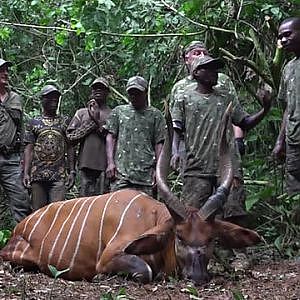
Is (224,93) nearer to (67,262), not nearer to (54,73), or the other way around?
(67,262)

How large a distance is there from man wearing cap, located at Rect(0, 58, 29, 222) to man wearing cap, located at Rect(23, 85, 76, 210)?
4.1 inches

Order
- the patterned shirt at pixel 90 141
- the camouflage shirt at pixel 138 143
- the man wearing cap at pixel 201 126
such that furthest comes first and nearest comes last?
the patterned shirt at pixel 90 141, the camouflage shirt at pixel 138 143, the man wearing cap at pixel 201 126

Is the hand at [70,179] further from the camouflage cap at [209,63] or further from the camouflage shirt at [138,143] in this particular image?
the camouflage cap at [209,63]

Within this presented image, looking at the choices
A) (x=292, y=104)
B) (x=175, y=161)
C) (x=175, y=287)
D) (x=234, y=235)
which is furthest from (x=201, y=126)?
(x=175, y=287)

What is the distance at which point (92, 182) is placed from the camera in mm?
8023

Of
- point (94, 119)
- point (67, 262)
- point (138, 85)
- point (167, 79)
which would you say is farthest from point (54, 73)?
point (67, 262)

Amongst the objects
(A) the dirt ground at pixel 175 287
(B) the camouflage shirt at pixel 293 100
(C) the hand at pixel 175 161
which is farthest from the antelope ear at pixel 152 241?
(B) the camouflage shirt at pixel 293 100

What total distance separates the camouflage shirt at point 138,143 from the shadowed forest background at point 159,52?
1061 mm

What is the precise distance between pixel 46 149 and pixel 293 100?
9.53 ft

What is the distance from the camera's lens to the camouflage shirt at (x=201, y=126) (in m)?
6.09

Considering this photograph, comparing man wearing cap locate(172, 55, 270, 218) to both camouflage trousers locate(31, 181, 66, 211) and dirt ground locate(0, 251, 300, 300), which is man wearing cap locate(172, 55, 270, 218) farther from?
camouflage trousers locate(31, 181, 66, 211)

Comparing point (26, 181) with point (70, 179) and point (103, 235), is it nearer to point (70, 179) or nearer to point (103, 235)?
point (70, 179)

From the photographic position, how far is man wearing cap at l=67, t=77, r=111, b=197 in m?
7.77

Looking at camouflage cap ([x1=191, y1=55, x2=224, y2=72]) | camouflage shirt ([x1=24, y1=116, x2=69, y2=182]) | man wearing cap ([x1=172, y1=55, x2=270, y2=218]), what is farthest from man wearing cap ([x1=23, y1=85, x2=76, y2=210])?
camouflage cap ([x1=191, y1=55, x2=224, y2=72])
